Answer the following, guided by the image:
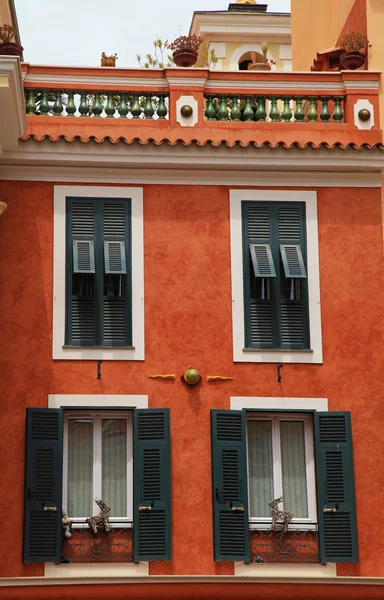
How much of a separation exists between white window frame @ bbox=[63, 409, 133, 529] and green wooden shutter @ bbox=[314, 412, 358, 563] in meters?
2.71

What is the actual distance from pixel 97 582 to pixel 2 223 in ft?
18.0

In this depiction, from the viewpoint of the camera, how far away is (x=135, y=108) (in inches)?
906

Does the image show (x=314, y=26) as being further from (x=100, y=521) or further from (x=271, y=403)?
(x=100, y=521)

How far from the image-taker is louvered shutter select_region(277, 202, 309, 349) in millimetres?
22031

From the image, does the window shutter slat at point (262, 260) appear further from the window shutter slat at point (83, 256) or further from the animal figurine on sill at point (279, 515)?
the animal figurine on sill at point (279, 515)

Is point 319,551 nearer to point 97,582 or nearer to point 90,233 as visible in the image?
point 97,582

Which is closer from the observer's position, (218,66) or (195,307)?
(195,307)

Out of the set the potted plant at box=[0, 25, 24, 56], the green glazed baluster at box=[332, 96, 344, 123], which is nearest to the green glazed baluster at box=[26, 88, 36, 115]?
the potted plant at box=[0, 25, 24, 56]

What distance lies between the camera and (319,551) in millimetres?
21109

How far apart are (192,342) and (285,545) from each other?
325 centimetres

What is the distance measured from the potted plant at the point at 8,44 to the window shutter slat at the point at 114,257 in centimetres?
322

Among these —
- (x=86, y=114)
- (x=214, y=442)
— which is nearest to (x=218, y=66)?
(x=86, y=114)

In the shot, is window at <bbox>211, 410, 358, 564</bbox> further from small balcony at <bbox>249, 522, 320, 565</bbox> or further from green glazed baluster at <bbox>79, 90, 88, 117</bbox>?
green glazed baluster at <bbox>79, 90, 88, 117</bbox>

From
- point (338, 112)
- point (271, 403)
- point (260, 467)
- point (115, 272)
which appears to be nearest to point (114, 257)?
point (115, 272)
